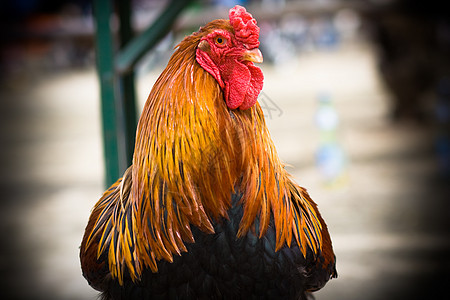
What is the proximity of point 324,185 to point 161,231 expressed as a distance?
16.5 feet

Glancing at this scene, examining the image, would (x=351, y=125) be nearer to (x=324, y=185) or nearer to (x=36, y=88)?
(x=324, y=185)

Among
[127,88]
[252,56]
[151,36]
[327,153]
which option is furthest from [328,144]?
[252,56]

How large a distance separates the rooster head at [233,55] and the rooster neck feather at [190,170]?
33 millimetres

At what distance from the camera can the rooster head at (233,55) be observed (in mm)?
1737

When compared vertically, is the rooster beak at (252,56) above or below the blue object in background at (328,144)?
below

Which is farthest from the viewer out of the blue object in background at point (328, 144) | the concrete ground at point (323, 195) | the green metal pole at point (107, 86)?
the blue object in background at point (328, 144)

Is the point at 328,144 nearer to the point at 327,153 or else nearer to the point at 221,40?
the point at 327,153

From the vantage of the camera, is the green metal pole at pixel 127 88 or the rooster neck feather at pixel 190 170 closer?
the rooster neck feather at pixel 190 170

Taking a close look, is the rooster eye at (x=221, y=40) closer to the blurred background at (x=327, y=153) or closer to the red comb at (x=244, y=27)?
the red comb at (x=244, y=27)

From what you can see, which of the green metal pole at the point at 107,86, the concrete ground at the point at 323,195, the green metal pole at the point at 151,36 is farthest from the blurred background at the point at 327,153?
the green metal pole at the point at 107,86

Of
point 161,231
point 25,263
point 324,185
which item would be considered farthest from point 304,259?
point 324,185

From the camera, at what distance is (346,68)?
59.6 feet

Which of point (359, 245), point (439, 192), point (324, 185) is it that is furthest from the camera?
point (324, 185)

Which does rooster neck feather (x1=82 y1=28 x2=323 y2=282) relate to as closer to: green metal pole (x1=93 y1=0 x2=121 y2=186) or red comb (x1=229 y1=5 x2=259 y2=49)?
red comb (x1=229 y1=5 x2=259 y2=49)
